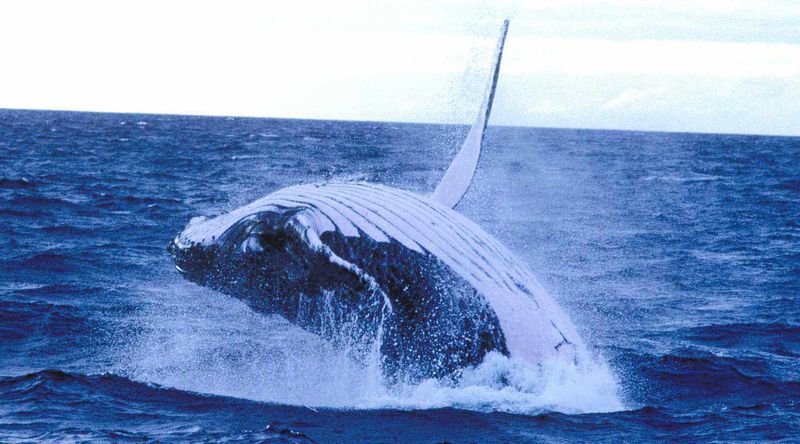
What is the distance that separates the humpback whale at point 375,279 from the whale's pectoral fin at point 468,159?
3.90 feet

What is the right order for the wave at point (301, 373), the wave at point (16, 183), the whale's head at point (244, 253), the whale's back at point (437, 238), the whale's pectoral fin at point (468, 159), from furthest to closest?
the wave at point (16, 183) → the whale's pectoral fin at point (468, 159) → the wave at point (301, 373) → the whale's back at point (437, 238) → the whale's head at point (244, 253)

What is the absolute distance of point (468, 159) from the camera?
872cm

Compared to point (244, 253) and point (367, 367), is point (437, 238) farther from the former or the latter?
point (244, 253)

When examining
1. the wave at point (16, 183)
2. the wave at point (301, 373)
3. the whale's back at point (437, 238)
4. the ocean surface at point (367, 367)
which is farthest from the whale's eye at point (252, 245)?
the wave at point (16, 183)

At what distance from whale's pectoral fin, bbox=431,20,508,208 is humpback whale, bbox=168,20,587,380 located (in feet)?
3.90

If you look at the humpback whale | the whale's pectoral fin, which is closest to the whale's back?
the humpback whale

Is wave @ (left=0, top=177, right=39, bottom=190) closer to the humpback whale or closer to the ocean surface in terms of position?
the ocean surface

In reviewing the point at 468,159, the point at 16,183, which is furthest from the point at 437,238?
the point at 16,183

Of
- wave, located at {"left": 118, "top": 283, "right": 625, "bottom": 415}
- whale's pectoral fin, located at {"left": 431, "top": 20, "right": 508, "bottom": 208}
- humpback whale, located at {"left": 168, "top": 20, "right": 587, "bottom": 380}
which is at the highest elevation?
whale's pectoral fin, located at {"left": 431, "top": 20, "right": 508, "bottom": 208}

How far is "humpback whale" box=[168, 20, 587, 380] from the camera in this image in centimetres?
662

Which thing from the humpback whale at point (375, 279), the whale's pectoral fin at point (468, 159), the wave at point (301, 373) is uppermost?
the whale's pectoral fin at point (468, 159)

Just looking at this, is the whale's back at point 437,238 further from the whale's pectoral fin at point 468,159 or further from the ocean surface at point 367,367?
the whale's pectoral fin at point 468,159

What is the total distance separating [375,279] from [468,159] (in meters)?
2.38

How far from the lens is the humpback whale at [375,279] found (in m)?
6.62
